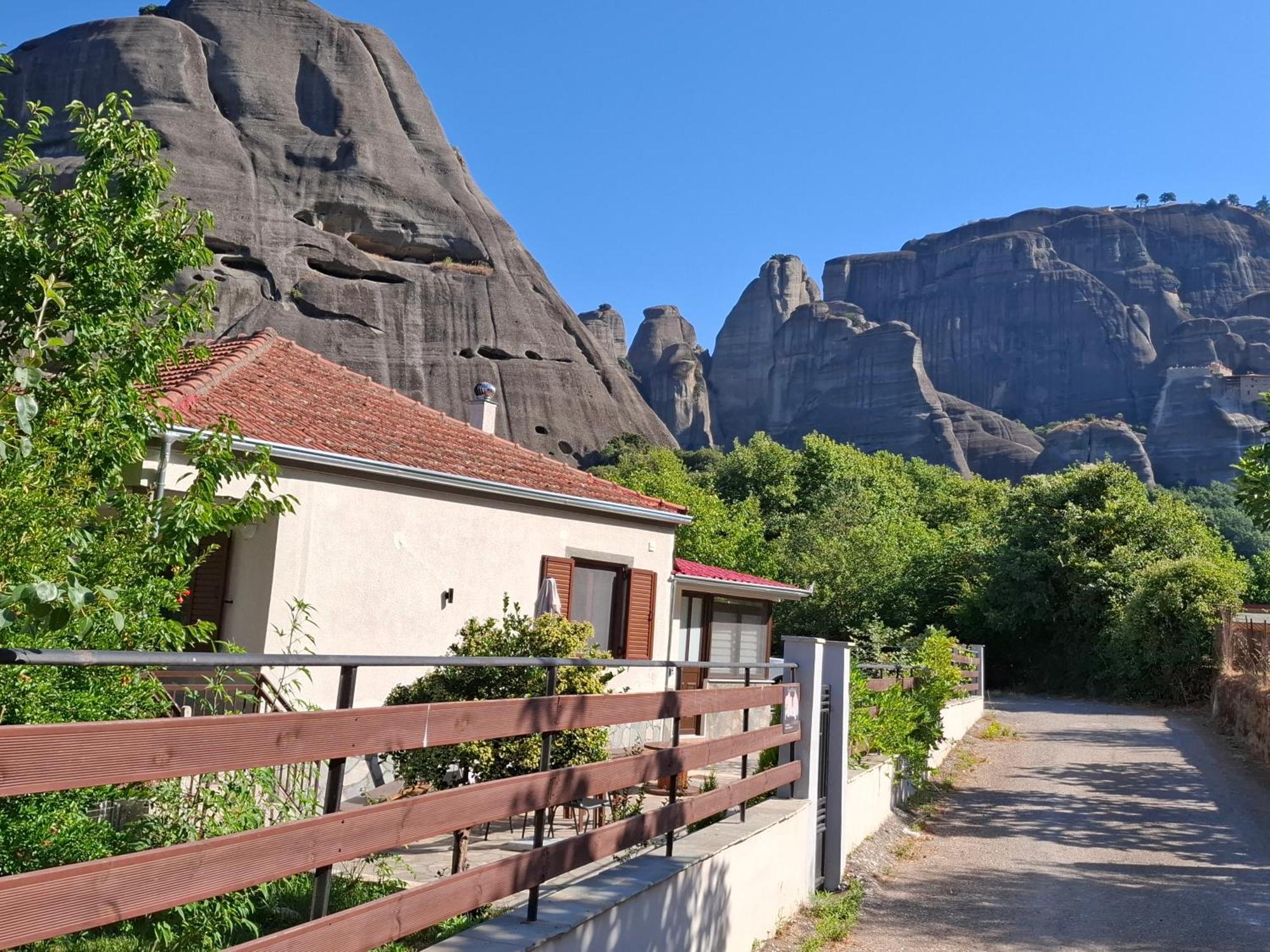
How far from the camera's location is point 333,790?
2.54 m

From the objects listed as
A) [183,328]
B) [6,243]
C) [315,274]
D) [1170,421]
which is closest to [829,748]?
[183,328]

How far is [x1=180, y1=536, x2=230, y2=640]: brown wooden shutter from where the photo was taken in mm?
9578

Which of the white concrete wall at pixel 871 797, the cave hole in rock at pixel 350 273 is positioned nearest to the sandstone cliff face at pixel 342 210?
the cave hole in rock at pixel 350 273

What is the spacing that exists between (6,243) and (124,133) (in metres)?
1.01

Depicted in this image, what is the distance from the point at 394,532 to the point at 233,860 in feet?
27.7

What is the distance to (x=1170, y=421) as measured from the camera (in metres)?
91.2

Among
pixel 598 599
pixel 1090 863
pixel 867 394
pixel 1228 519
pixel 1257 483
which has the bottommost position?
pixel 1090 863

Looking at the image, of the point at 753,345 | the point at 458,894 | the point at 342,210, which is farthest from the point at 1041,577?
the point at 753,345

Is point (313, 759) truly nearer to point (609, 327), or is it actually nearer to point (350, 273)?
point (350, 273)

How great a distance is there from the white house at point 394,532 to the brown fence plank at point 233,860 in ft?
Answer: 15.6

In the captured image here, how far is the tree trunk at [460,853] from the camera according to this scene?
456 centimetres

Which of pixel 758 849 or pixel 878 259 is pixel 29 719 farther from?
pixel 878 259

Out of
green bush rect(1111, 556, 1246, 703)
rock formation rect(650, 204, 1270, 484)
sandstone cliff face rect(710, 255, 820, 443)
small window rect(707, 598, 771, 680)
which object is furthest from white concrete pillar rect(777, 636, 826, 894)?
sandstone cliff face rect(710, 255, 820, 443)

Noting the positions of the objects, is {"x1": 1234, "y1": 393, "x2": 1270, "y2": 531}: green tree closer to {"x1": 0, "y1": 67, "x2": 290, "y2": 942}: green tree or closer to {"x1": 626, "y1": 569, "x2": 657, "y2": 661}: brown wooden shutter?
{"x1": 626, "y1": 569, "x2": 657, "y2": 661}: brown wooden shutter
